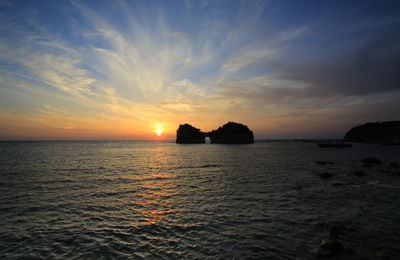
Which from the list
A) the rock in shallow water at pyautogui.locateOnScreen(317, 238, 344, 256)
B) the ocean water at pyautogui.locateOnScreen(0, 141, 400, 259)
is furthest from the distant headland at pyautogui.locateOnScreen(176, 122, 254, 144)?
the rock in shallow water at pyautogui.locateOnScreen(317, 238, 344, 256)

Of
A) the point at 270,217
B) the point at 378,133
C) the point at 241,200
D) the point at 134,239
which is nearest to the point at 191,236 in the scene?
the point at 134,239

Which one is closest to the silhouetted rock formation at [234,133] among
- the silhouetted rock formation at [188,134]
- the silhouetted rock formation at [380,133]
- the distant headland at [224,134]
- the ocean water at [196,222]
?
the distant headland at [224,134]

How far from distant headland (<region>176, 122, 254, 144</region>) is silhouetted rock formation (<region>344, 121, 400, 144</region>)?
100813 mm

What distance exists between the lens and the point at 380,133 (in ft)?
486

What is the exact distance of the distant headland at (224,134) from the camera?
16355cm

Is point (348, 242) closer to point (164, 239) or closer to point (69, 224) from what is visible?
point (164, 239)

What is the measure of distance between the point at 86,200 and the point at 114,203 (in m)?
2.53

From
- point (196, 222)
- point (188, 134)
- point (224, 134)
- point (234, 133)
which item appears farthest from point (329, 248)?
point (188, 134)

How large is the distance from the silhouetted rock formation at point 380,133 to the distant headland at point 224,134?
10081 cm

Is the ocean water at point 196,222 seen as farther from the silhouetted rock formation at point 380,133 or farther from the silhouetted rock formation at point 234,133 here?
the silhouetted rock formation at point 380,133

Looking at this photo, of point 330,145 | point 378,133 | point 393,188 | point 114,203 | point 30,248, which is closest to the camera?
point 30,248

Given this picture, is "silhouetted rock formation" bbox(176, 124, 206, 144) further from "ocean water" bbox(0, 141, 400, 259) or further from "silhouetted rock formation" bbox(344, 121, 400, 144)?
"ocean water" bbox(0, 141, 400, 259)

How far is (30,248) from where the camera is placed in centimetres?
751

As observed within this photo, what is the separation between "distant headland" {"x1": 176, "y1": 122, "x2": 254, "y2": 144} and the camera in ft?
537
